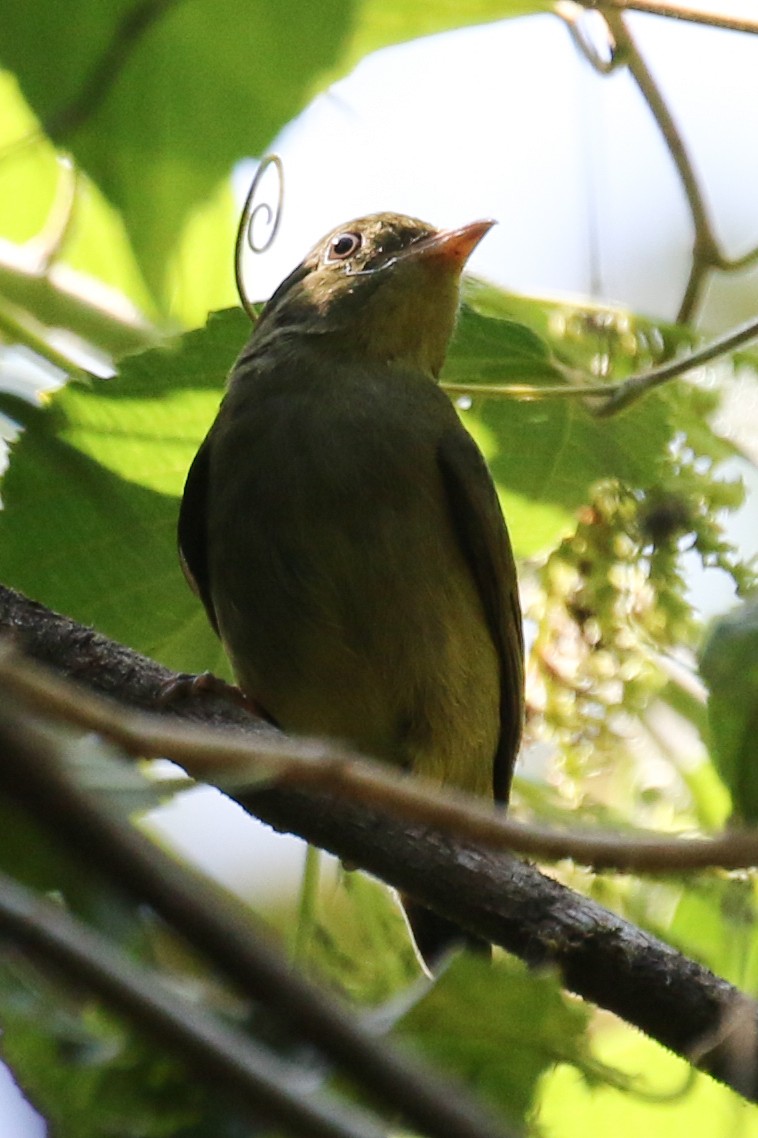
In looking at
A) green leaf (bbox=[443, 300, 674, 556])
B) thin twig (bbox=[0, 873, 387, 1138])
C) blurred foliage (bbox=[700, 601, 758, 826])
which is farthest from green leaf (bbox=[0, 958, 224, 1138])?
green leaf (bbox=[443, 300, 674, 556])

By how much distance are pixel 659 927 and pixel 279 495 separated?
1.51 meters

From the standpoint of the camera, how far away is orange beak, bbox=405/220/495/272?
4.54 meters

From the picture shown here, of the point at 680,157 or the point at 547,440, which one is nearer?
the point at 680,157

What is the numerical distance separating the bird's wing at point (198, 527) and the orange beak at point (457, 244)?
3.15ft

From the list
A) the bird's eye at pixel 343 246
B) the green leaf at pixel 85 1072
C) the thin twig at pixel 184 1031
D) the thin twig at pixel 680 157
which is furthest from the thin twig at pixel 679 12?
the thin twig at pixel 184 1031

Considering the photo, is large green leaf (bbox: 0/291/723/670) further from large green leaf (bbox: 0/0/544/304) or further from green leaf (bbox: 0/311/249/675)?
large green leaf (bbox: 0/0/544/304)

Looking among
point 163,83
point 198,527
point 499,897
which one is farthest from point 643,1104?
point 163,83

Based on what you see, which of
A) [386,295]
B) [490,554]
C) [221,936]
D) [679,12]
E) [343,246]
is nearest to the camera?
[221,936]

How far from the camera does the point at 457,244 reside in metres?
4.56

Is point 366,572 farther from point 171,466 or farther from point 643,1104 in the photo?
point 643,1104

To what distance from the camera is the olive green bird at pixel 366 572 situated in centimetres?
397

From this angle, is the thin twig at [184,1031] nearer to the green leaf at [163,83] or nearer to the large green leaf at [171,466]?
the large green leaf at [171,466]

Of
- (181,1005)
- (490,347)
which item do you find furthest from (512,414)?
(181,1005)

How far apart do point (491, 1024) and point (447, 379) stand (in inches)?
109
